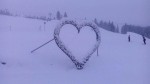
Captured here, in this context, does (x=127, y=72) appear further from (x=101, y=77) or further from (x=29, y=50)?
(x=29, y=50)

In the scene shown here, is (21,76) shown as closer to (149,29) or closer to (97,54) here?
(97,54)

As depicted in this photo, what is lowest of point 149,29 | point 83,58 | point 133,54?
point 149,29

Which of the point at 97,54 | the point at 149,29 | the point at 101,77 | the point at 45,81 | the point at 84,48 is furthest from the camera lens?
the point at 149,29

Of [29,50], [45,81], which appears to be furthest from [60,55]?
[45,81]

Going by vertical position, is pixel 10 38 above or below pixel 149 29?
above

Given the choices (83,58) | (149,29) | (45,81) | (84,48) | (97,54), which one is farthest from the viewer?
(149,29)

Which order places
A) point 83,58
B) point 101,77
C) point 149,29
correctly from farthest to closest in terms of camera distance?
point 149,29 < point 83,58 < point 101,77

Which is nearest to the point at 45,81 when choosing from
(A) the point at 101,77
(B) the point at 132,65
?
(A) the point at 101,77

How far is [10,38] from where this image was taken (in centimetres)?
2469

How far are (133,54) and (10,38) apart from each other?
29.1 feet

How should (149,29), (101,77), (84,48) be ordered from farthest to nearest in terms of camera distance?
(149,29)
(84,48)
(101,77)

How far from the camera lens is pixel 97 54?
2216 centimetres

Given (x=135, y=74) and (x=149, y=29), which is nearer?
(x=135, y=74)

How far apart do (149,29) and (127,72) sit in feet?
201
